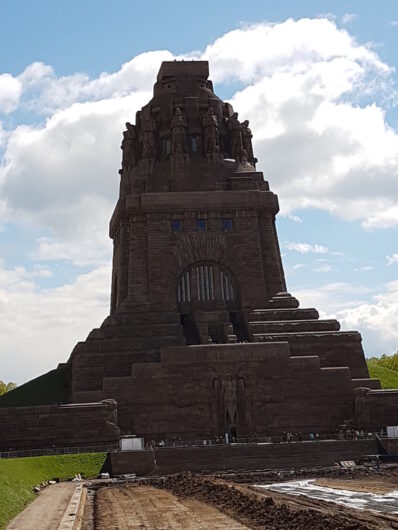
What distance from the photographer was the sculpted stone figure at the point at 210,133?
67.2 m

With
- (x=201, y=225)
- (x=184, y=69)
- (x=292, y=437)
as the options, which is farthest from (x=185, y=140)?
(x=292, y=437)

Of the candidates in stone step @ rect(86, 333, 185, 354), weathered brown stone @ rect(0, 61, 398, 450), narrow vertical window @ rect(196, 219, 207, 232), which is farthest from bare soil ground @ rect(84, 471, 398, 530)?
narrow vertical window @ rect(196, 219, 207, 232)

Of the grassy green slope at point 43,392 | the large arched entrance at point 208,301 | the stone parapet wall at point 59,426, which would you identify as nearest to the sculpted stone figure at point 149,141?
the large arched entrance at point 208,301

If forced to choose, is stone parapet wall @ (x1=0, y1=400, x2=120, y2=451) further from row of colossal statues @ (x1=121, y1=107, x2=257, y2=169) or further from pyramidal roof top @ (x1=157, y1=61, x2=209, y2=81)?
pyramidal roof top @ (x1=157, y1=61, x2=209, y2=81)

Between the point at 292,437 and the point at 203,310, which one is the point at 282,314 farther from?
the point at 292,437

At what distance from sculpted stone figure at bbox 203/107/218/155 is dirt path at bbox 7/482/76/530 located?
1555 inches

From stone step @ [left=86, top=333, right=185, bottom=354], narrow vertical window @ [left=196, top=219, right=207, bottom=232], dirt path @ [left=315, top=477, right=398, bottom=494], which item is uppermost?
narrow vertical window @ [left=196, top=219, right=207, bottom=232]

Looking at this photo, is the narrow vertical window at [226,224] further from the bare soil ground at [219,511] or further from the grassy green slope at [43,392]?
the bare soil ground at [219,511]

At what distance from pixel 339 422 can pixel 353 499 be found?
24056 millimetres

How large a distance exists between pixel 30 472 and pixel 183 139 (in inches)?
1450

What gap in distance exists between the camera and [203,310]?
60.5 meters

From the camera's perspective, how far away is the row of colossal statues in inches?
2628

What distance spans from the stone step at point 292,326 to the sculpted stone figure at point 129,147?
2139 cm

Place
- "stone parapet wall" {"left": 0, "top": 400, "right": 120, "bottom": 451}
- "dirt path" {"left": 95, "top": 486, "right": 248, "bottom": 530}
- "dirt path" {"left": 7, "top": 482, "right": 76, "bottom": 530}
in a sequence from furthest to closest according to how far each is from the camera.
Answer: "stone parapet wall" {"left": 0, "top": 400, "right": 120, "bottom": 451}, "dirt path" {"left": 7, "top": 482, "right": 76, "bottom": 530}, "dirt path" {"left": 95, "top": 486, "right": 248, "bottom": 530}
